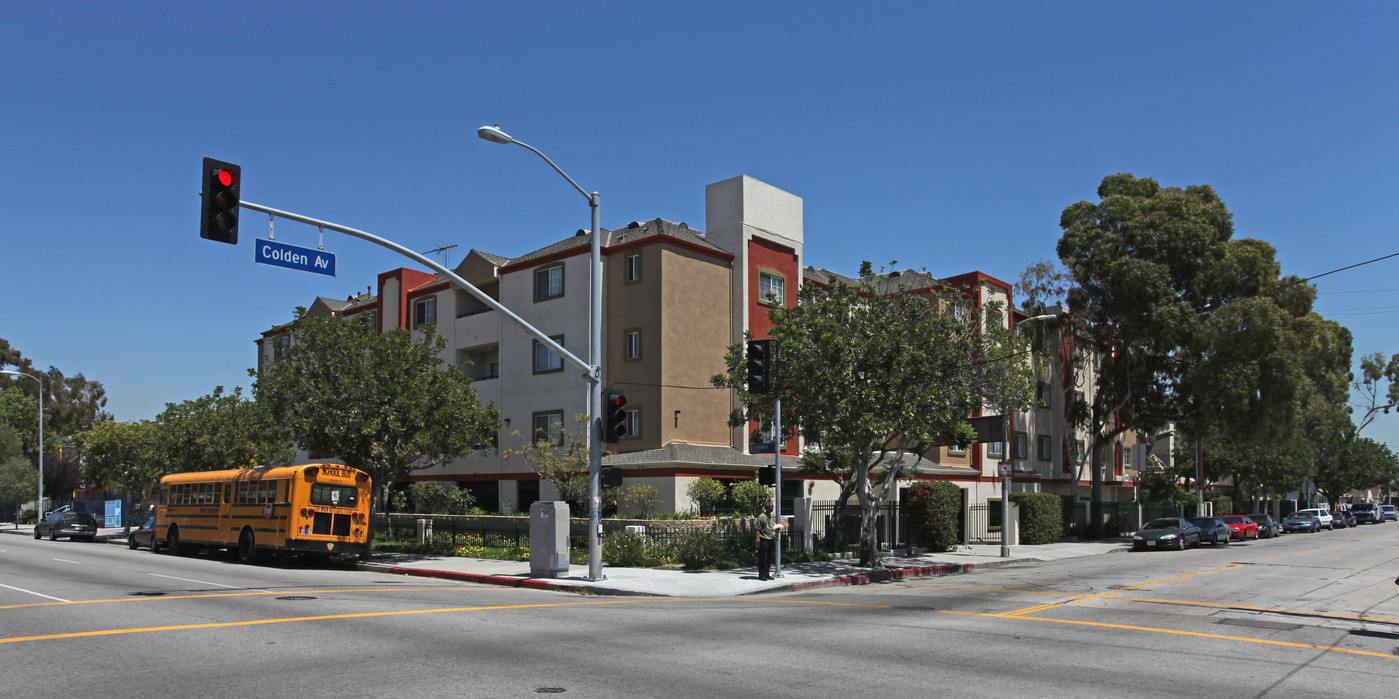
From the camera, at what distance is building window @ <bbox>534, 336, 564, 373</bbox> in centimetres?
3575

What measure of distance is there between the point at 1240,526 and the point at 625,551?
119 feet

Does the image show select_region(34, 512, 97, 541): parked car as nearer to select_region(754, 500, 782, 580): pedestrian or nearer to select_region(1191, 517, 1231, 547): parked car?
select_region(754, 500, 782, 580): pedestrian

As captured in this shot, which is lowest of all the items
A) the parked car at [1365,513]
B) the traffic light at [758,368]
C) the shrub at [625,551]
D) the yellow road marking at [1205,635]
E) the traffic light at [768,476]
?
the parked car at [1365,513]

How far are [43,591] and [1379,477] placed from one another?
335 feet

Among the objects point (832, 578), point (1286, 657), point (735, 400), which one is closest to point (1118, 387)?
point (735, 400)

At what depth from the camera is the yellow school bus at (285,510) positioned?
1028 inches

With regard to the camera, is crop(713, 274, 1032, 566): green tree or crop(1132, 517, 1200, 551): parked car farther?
crop(1132, 517, 1200, 551): parked car

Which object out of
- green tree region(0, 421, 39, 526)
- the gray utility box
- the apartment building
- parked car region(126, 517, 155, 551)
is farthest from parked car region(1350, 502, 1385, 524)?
green tree region(0, 421, 39, 526)

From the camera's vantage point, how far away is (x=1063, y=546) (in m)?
39.5

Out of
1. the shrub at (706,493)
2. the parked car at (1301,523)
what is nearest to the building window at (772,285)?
the shrub at (706,493)

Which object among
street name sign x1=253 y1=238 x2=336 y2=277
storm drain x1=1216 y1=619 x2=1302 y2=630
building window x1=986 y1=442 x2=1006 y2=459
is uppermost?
street name sign x1=253 y1=238 x2=336 y2=277

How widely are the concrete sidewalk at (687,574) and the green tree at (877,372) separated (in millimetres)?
1830

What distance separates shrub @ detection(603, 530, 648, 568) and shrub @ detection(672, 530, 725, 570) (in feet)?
3.62

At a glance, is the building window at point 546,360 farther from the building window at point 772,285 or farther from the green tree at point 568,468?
the building window at point 772,285
